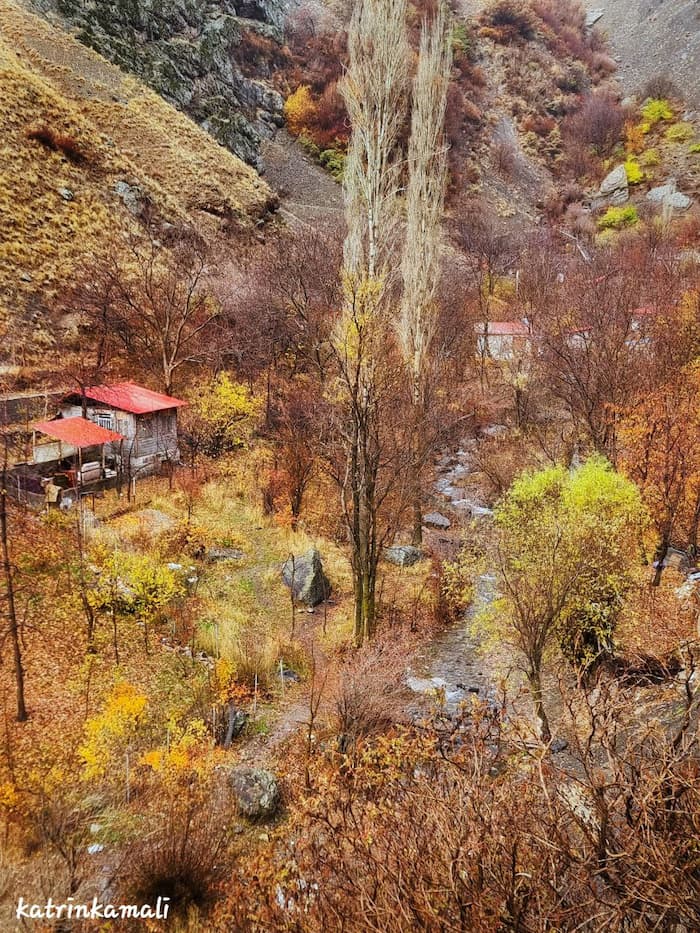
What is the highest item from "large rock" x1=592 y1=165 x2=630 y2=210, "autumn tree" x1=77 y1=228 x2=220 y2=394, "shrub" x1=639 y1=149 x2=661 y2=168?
"shrub" x1=639 y1=149 x2=661 y2=168

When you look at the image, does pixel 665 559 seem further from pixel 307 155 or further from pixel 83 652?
pixel 307 155

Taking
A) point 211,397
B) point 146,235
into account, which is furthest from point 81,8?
point 211,397

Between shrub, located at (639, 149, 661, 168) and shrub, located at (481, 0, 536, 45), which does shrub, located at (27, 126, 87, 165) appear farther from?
shrub, located at (481, 0, 536, 45)

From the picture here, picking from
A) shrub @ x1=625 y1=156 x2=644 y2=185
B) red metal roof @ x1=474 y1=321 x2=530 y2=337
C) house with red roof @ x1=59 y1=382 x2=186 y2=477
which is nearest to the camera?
house with red roof @ x1=59 y1=382 x2=186 y2=477

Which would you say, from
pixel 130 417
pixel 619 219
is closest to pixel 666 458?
pixel 130 417

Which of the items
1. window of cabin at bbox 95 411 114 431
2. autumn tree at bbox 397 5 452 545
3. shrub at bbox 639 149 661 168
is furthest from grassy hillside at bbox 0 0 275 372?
shrub at bbox 639 149 661 168

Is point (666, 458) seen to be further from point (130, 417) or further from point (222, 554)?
point (130, 417)

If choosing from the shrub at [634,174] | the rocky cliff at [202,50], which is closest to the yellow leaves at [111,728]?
the rocky cliff at [202,50]
